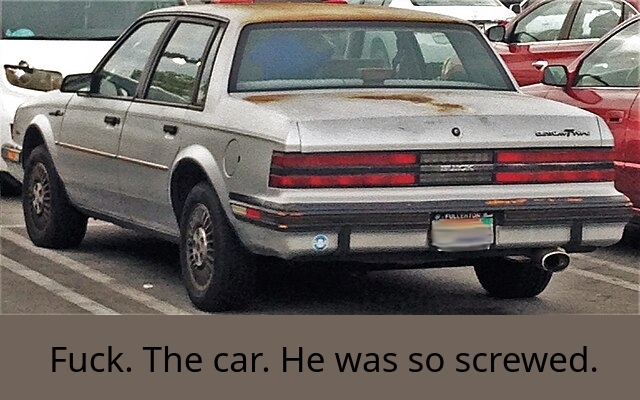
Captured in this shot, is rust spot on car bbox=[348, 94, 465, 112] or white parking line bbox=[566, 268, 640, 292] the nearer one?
rust spot on car bbox=[348, 94, 465, 112]

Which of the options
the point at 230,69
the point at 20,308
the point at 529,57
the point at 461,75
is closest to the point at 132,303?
the point at 20,308

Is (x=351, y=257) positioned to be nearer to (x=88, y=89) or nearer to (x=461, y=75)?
(x=461, y=75)

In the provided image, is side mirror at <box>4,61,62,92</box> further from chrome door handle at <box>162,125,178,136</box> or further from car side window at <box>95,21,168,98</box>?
chrome door handle at <box>162,125,178,136</box>

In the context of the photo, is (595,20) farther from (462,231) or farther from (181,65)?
(462,231)

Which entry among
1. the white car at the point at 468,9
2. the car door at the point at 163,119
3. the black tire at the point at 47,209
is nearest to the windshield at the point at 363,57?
the car door at the point at 163,119

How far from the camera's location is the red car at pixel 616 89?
1050 cm

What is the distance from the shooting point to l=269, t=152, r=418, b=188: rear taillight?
785 centimetres

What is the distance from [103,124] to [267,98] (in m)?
1.67

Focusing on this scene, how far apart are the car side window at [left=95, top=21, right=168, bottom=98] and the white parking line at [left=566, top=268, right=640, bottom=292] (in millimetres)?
2747

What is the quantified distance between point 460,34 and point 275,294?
1.73 metres

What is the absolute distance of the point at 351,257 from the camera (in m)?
7.93

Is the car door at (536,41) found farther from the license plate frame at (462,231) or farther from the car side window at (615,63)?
the license plate frame at (462,231)

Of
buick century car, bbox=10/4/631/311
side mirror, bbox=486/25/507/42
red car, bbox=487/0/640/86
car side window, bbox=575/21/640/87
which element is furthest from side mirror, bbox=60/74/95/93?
red car, bbox=487/0/640/86

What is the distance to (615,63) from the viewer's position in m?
11.3
